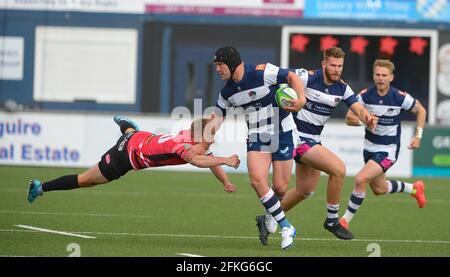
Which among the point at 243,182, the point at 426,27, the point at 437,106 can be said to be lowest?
the point at 243,182

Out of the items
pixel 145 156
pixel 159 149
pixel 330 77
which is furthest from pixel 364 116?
pixel 145 156

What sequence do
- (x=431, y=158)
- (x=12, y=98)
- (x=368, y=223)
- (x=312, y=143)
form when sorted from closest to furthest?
(x=312, y=143)
(x=368, y=223)
(x=431, y=158)
(x=12, y=98)

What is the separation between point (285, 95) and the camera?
1170cm

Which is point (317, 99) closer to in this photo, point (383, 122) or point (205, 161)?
point (383, 122)

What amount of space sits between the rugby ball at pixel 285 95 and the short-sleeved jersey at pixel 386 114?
286cm

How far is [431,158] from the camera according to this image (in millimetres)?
24031

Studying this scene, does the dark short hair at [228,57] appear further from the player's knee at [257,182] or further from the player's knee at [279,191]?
the player's knee at [279,191]

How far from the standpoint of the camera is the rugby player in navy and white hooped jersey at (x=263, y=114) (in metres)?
11.8

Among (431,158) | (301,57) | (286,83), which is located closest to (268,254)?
(286,83)

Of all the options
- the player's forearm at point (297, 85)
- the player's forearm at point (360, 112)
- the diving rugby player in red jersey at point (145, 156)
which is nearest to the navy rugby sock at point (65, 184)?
the diving rugby player in red jersey at point (145, 156)

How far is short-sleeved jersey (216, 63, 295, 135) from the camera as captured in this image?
11.9 metres

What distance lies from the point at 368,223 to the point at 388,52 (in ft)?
40.2

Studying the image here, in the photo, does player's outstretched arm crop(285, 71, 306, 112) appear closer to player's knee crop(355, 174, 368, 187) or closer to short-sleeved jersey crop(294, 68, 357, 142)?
short-sleeved jersey crop(294, 68, 357, 142)

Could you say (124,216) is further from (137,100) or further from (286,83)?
(137,100)
